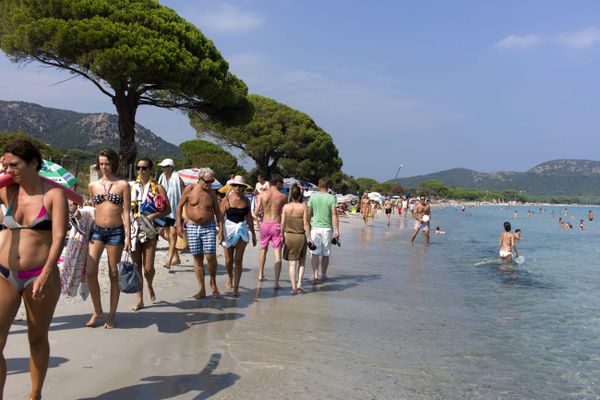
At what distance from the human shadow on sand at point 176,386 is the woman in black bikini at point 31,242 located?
27.7 inches

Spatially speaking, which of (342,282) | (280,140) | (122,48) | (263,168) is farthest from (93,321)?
(263,168)

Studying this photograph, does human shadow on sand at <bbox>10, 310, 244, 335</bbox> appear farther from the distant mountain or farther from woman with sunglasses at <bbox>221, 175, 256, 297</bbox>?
the distant mountain

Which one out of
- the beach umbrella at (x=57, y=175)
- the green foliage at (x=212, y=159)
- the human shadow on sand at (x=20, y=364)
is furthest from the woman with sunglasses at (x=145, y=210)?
the green foliage at (x=212, y=159)

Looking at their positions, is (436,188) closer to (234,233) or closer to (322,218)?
(322,218)

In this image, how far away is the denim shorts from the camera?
492 centimetres

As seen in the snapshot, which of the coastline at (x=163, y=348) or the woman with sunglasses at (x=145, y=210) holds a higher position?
the woman with sunglasses at (x=145, y=210)

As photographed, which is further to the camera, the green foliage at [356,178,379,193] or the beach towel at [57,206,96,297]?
the green foliage at [356,178,379,193]

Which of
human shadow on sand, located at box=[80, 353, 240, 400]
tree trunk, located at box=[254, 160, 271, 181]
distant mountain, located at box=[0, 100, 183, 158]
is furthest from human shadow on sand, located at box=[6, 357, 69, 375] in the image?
distant mountain, located at box=[0, 100, 183, 158]

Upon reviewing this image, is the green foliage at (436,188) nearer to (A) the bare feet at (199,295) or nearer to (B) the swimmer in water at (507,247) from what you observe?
(B) the swimmer in water at (507,247)

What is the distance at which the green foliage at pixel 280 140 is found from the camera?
39.5 m

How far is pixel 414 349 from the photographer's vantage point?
5145 millimetres

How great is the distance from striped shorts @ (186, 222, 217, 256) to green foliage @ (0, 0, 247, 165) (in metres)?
12.0

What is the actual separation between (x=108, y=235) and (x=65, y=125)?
125170 mm

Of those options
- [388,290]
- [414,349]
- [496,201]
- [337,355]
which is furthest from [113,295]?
[496,201]
